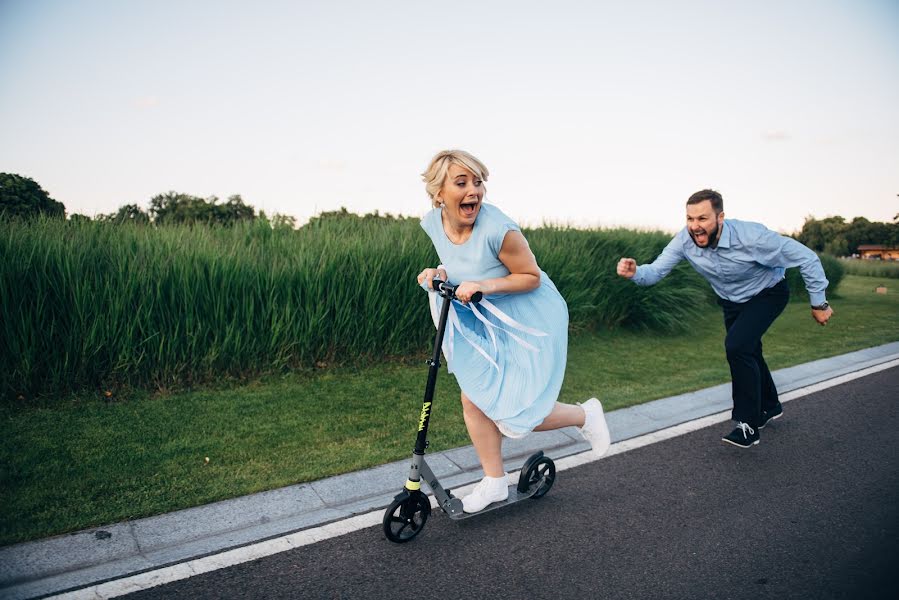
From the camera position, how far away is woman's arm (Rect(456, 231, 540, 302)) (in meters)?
3.41

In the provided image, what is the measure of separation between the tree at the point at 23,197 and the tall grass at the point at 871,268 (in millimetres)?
29514

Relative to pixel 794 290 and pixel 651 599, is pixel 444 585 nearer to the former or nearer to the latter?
pixel 651 599

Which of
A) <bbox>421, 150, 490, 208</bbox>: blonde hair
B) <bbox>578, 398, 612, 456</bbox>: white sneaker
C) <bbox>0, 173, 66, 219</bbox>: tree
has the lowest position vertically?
<bbox>578, 398, 612, 456</bbox>: white sneaker

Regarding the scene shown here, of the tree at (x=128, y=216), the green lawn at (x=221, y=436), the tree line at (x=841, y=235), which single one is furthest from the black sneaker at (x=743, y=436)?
the tree line at (x=841, y=235)

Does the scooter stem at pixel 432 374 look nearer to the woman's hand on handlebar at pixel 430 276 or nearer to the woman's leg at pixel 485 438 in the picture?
the woman's hand on handlebar at pixel 430 276

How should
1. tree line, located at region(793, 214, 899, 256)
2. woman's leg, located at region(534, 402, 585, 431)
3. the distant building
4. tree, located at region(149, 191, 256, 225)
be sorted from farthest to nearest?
the distant building, tree line, located at region(793, 214, 899, 256), tree, located at region(149, 191, 256, 225), woman's leg, located at region(534, 402, 585, 431)

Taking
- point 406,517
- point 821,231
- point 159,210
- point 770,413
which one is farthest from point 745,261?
point 821,231

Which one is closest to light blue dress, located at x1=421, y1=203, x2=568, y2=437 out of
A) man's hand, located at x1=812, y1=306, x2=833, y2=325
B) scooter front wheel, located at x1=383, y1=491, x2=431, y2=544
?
scooter front wheel, located at x1=383, y1=491, x2=431, y2=544

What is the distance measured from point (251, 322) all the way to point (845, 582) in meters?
5.26

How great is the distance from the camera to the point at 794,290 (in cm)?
1761

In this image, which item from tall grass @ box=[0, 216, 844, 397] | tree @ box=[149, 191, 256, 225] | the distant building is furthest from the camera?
the distant building

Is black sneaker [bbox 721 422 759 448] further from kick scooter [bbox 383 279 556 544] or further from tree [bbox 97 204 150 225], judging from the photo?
tree [bbox 97 204 150 225]

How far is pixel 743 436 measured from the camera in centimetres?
508

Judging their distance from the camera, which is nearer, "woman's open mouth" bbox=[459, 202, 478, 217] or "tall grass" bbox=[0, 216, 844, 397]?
"woman's open mouth" bbox=[459, 202, 478, 217]
